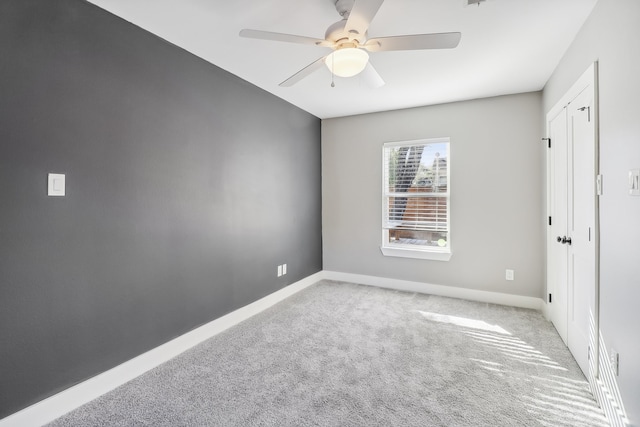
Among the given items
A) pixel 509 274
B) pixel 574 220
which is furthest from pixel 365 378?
pixel 509 274

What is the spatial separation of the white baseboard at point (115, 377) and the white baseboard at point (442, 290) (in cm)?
170

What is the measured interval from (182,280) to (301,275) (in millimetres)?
1924

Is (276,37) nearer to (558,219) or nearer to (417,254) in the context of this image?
(558,219)

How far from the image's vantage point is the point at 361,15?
1.54m

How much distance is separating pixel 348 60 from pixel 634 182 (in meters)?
1.53

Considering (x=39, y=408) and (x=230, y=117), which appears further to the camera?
(x=230, y=117)

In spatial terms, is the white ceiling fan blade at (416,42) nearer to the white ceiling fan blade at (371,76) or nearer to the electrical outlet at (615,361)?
the white ceiling fan blade at (371,76)

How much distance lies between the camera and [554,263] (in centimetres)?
300

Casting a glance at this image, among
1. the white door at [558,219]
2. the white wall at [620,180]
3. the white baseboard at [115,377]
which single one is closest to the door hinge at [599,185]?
the white wall at [620,180]

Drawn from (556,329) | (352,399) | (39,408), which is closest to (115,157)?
(39,408)

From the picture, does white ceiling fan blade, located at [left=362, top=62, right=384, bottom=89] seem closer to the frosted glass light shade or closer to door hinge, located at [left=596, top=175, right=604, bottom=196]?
the frosted glass light shade

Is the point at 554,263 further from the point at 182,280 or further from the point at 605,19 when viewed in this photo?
the point at 182,280

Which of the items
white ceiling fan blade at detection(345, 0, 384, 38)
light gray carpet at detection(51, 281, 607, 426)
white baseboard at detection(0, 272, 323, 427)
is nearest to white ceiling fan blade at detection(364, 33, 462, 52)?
white ceiling fan blade at detection(345, 0, 384, 38)

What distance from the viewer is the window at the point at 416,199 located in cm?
399
